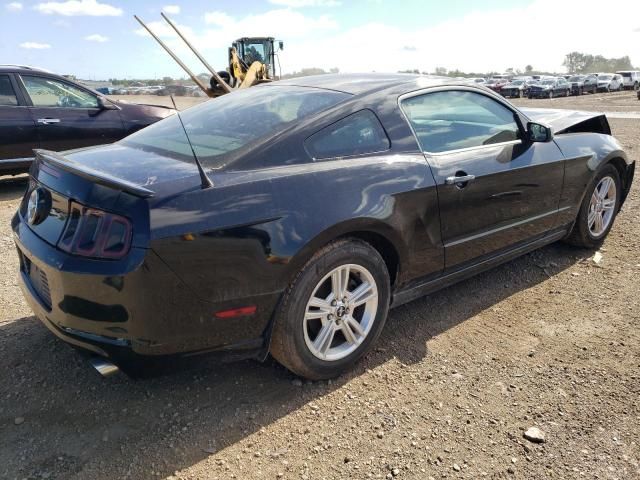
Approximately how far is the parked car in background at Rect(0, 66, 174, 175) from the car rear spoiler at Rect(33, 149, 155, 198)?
4.88 metres

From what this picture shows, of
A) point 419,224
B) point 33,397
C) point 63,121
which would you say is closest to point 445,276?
point 419,224

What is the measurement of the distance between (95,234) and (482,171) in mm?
2293

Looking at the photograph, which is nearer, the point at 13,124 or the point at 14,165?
the point at 13,124

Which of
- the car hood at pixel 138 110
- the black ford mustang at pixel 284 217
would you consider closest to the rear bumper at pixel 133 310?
the black ford mustang at pixel 284 217

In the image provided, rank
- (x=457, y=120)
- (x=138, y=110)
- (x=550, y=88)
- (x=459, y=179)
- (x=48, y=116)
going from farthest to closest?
(x=550, y=88), (x=138, y=110), (x=48, y=116), (x=457, y=120), (x=459, y=179)

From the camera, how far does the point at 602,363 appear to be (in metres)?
2.89

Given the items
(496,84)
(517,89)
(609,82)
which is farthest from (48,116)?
(609,82)

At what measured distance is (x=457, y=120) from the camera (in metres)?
3.38

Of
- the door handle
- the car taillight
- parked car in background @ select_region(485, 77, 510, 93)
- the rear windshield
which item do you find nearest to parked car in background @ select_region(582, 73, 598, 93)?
parked car in background @ select_region(485, 77, 510, 93)

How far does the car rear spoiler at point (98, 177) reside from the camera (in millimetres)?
2066

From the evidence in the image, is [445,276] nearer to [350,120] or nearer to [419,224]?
[419,224]

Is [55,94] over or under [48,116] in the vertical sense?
over

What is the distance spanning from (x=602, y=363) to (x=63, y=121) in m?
6.96

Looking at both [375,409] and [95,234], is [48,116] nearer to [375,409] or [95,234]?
[95,234]
